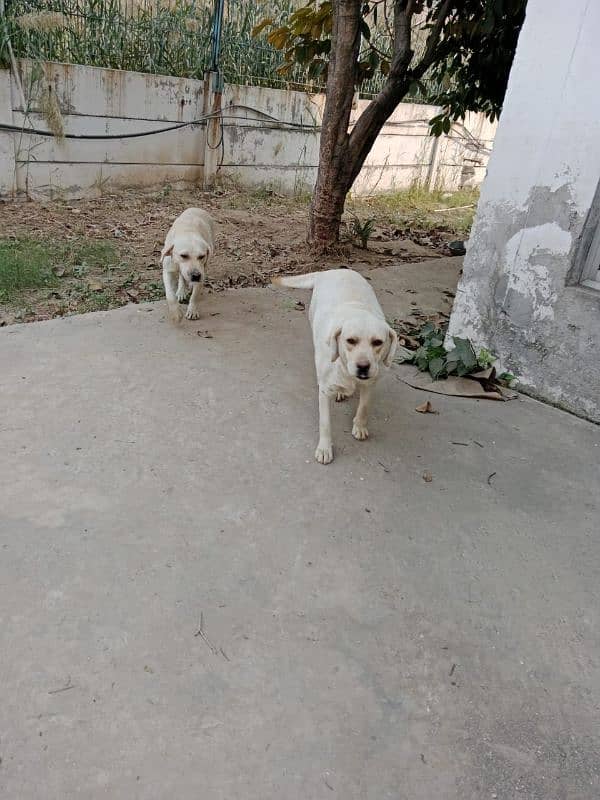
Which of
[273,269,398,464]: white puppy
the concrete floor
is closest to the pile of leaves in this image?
the concrete floor

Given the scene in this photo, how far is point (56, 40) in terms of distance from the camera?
7.87m

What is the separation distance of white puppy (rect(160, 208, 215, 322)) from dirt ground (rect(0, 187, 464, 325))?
0.63 metres

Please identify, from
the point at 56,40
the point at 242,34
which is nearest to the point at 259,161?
the point at 242,34

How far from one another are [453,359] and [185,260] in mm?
2140

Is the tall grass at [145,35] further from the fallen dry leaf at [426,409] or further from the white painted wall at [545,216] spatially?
the fallen dry leaf at [426,409]

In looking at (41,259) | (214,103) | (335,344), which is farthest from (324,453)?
(214,103)

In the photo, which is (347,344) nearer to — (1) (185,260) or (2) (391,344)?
(2) (391,344)

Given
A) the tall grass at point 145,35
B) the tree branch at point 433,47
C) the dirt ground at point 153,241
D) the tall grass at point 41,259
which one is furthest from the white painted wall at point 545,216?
the tall grass at point 145,35

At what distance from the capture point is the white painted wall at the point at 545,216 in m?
3.58

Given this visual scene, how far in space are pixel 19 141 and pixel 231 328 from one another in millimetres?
4839

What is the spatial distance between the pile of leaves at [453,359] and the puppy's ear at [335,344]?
145 centimetres

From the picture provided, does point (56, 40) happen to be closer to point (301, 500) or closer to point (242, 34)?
point (242, 34)

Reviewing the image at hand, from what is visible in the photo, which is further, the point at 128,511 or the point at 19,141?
the point at 19,141

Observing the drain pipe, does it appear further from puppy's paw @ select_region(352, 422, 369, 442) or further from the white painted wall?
puppy's paw @ select_region(352, 422, 369, 442)
